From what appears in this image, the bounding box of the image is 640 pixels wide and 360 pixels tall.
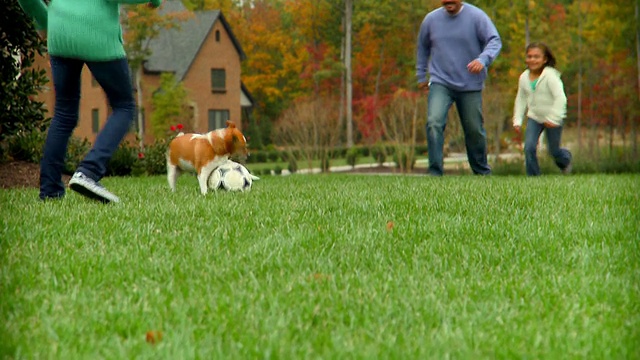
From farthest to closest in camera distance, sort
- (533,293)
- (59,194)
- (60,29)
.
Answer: (59,194), (60,29), (533,293)

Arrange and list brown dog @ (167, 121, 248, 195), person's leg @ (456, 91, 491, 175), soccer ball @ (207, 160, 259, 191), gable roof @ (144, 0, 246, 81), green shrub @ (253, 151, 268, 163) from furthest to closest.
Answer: gable roof @ (144, 0, 246, 81) → green shrub @ (253, 151, 268, 163) → person's leg @ (456, 91, 491, 175) → soccer ball @ (207, 160, 259, 191) → brown dog @ (167, 121, 248, 195)

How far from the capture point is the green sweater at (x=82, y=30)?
5.98m

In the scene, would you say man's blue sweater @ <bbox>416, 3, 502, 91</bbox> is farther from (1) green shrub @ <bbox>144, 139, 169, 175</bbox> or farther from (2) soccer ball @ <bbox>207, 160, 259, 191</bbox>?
(1) green shrub @ <bbox>144, 139, 169, 175</bbox>

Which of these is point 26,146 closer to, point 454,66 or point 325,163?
point 454,66

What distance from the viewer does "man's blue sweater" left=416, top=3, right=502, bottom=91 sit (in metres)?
10.4

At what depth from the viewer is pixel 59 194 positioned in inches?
256

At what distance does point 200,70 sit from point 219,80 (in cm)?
135

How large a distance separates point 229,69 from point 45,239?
4231 centimetres

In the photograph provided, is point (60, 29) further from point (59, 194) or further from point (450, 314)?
point (450, 314)

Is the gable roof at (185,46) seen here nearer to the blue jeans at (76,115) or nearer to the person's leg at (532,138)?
the person's leg at (532,138)

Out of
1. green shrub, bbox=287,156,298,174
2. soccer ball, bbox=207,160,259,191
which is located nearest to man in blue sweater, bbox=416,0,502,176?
soccer ball, bbox=207,160,259,191

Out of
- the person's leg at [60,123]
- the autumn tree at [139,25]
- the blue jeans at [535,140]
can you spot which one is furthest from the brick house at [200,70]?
the person's leg at [60,123]

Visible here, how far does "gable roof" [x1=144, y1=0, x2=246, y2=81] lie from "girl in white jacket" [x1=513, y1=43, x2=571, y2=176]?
3447 cm

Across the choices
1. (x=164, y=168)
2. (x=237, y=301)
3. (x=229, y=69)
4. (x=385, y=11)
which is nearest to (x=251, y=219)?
(x=237, y=301)
